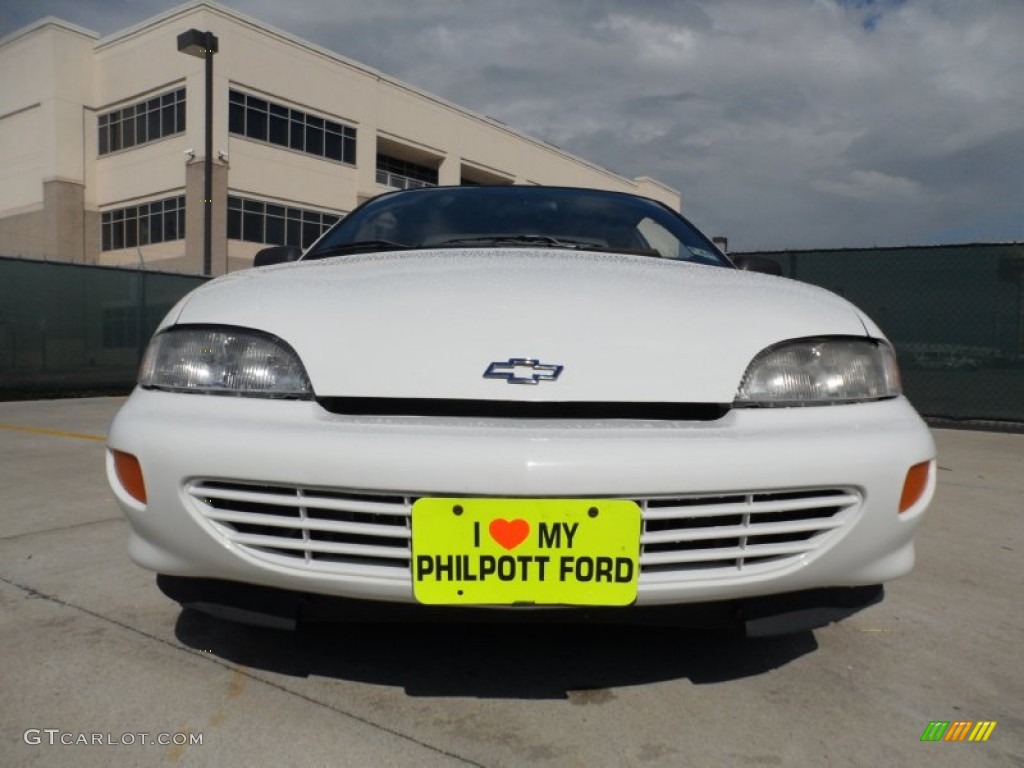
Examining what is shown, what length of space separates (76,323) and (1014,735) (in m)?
10.9

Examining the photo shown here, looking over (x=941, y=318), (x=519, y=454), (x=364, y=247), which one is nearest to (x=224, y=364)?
(x=519, y=454)

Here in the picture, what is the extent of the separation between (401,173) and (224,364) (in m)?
30.3

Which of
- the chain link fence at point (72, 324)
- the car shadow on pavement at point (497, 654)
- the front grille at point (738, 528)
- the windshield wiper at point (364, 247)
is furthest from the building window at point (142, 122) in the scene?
Result: the front grille at point (738, 528)

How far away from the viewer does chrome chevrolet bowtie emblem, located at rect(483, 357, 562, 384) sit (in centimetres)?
138

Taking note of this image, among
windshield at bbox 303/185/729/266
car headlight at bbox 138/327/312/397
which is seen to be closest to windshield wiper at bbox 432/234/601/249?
windshield at bbox 303/185/729/266

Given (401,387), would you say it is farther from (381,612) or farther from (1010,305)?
(1010,305)

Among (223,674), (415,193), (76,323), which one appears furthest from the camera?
(76,323)

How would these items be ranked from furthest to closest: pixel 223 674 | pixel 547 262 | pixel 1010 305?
pixel 1010 305 < pixel 547 262 < pixel 223 674

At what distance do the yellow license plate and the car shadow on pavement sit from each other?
0.40 m

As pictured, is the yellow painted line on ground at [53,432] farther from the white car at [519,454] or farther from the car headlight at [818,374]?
the car headlight at [818,374]

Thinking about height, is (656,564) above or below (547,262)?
below

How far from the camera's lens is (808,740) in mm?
1436

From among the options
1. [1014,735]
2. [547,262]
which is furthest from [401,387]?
[1014,735]

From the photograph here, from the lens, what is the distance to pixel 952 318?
22.6 ft
